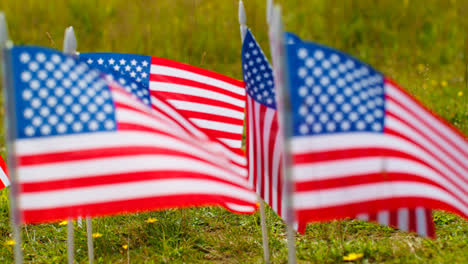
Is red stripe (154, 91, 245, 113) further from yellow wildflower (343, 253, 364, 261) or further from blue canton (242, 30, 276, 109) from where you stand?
yellow wildflower (343, 253, 364, 261)

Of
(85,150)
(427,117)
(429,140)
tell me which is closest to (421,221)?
(429,140)

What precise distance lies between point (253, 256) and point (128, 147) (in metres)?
1.53

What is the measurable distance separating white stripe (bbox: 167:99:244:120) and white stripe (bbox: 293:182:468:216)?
1375 mm

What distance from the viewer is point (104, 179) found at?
8.89ft

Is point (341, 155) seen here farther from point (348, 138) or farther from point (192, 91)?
point (192, 91)

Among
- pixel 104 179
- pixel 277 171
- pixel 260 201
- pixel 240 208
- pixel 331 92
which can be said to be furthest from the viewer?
pixel 260 201

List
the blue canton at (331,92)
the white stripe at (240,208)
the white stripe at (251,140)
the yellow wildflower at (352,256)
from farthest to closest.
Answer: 1. the yellow wildflower at (352,256)
2. the white stripe at (251,140)
3. the white stripe at (240,208)
4. the blue canton at (331,92)

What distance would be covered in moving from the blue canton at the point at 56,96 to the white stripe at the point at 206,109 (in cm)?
115

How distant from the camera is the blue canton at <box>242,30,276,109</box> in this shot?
3119 mm

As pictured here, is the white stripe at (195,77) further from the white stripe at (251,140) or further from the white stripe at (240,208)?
the white stripe at (240,208)

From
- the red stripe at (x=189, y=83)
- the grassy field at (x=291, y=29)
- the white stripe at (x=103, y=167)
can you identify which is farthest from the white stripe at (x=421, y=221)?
the grassy field at (x=291, y=29)

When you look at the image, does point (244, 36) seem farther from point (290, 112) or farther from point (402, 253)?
point (402, 253)

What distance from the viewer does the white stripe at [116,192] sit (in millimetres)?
2650

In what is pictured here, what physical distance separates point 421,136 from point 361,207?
0.43 metres
